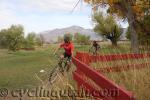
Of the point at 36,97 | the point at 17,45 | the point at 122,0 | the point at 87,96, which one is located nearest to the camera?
the point at 87,96

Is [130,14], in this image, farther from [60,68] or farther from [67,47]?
[60,68]

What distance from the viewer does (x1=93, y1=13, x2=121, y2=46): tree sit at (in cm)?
9369

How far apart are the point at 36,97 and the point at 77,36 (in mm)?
152500

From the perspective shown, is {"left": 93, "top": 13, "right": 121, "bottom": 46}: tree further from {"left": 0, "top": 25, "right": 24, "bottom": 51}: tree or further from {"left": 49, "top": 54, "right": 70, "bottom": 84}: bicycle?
{"left": 49, "top": 54, "right": 70, "bottom": 84}: bicycle

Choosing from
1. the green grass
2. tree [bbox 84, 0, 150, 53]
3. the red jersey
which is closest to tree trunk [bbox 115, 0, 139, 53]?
tree [bbox 84, 0, 150, 53]

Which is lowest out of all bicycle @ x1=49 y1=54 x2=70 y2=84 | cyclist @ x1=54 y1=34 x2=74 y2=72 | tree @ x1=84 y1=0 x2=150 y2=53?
bicycle @ x1=49 y1=54 x2=70 y2=84

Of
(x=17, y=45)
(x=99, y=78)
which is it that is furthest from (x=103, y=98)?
(x=17, y=45)

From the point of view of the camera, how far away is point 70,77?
431 inches

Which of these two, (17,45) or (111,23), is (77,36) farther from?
(111,23)

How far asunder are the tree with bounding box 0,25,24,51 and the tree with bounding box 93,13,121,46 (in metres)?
38.6

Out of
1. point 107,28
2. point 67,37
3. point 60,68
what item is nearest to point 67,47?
point 67,37

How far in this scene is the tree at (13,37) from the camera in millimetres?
132250

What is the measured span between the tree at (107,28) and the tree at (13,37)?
126 ft

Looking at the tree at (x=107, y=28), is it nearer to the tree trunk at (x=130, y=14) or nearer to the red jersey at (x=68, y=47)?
the tree trunk at (x=130, y=14)
